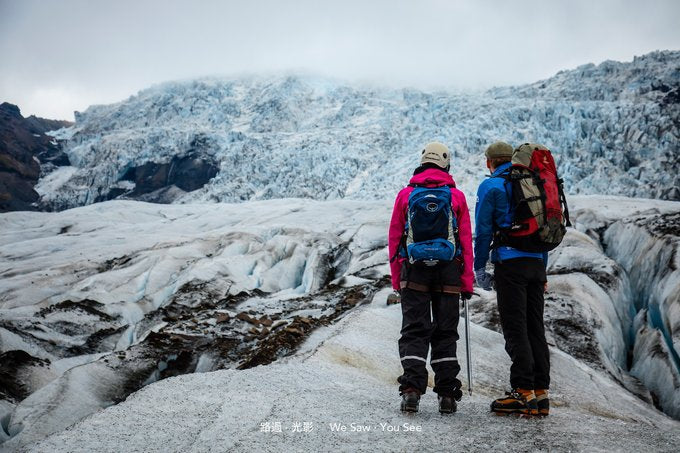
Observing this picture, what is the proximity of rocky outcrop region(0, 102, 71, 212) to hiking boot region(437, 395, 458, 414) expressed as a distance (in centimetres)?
8580

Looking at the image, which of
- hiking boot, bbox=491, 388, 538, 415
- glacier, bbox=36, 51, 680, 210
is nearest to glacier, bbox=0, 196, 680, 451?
hiking boot, bbox=491, 388, 538, 415

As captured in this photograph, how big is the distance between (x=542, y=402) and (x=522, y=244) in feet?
4.00

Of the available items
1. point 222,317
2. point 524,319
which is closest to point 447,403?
point 524,319

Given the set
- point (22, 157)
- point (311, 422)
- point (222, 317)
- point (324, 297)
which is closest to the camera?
point (311, 422)

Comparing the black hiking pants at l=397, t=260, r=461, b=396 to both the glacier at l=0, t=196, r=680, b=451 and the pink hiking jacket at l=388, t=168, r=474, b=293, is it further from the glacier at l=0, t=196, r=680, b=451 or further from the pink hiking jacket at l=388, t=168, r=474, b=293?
the glacier at l=0, t=196, r=680, b=451

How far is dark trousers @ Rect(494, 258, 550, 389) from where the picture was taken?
3.76 meters

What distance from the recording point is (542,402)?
3.70 metres

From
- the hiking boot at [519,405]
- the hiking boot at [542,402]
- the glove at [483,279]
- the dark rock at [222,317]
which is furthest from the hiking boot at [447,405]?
the dark rock at [222,317]

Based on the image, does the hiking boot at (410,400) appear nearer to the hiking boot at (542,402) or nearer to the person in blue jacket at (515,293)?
the person in blue jacket at (515,293)

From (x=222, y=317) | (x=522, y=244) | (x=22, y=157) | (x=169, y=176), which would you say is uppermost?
(x=22, y=157)

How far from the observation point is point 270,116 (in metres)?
77.9

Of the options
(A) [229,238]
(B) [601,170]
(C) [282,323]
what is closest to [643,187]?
(B) [601,170]

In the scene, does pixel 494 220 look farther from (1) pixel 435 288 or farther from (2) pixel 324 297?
(2) pixel 324 297

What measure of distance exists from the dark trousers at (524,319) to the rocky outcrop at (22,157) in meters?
85.9
